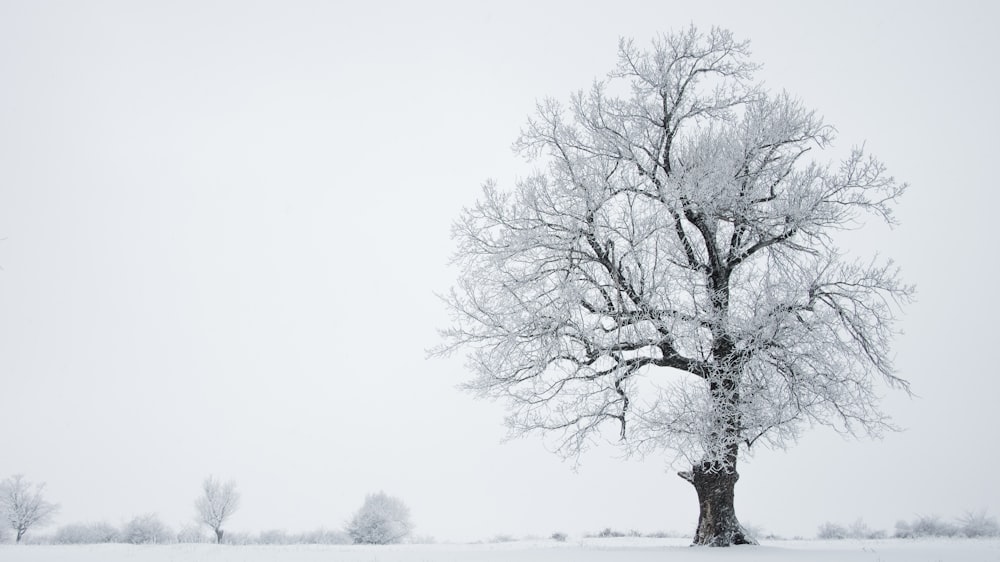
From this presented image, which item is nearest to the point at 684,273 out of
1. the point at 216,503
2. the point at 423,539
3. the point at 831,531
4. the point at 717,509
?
the point at 717,509

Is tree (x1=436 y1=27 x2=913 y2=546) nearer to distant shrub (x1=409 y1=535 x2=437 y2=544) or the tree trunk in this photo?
the tree trunk

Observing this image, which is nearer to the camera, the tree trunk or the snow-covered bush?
the tree trunk

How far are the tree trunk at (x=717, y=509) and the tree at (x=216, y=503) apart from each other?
1150 inches

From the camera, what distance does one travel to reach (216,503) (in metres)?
34.0

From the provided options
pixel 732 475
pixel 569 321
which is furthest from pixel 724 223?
pixel 732 475

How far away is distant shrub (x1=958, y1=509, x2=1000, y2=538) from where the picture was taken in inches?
717

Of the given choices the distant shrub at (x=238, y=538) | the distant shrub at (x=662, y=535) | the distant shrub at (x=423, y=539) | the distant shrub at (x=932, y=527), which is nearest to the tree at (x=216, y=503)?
the distant shrub at (x=238, y=538)

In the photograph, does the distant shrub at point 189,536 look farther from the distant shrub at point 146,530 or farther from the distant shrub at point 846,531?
the distant shrub at point 846,531

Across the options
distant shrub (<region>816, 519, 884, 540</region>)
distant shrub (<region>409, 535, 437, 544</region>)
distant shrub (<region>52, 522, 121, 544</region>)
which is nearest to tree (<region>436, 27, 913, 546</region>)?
distant shrub (<region>816, 519, 884, 540</region>)

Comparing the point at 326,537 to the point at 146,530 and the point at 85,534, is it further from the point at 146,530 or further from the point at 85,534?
the point at 85,534

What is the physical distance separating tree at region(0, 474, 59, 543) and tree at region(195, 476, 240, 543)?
800 centimetres

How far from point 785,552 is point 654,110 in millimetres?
8579

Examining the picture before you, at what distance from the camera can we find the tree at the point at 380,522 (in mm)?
30031

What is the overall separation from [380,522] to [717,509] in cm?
2255
